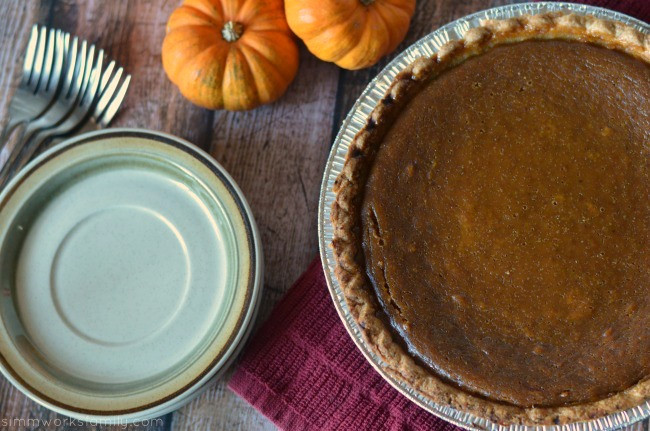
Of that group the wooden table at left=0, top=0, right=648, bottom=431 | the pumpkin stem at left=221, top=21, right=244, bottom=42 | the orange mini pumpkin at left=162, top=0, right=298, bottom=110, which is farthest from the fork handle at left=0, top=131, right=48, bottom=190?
the pumpkin stem at left=221, top=21, right=244, bottom=42

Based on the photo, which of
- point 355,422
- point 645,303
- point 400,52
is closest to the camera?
point 645,303

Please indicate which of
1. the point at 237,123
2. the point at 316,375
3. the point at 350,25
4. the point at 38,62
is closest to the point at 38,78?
the point at 38,62

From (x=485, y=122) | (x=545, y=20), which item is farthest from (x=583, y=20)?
(x=485, y=122)

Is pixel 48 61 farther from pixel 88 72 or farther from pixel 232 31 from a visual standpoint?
pixel 232 31

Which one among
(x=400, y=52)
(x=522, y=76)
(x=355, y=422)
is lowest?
(x=355, y=422)

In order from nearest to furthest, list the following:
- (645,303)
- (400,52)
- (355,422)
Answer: (645,303), (355,422), (400,52)

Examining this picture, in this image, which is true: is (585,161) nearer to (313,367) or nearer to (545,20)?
(545,20)
